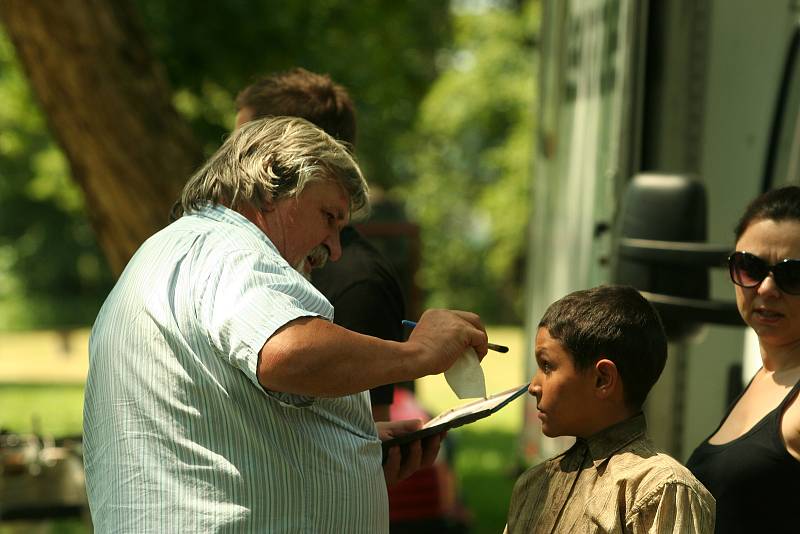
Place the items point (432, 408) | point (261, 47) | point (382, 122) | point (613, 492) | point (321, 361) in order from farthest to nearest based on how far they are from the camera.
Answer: point (382, 122) < point (432, 408) < point (261, 47) < point (613, 492) < point (321, 361)

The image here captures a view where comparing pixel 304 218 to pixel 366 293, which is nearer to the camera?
pixel 304 218

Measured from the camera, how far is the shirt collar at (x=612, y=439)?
88.9 inches

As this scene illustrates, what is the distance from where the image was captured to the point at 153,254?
88.9 inches

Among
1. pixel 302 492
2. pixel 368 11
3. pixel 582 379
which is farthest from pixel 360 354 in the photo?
pixel 368 11

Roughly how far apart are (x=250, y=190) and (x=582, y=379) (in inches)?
28.7

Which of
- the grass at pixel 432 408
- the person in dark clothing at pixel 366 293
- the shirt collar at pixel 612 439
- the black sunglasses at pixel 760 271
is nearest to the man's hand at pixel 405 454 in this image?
the person in dark clothing at pixel 366 293

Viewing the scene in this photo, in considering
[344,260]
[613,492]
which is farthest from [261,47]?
[613,492]

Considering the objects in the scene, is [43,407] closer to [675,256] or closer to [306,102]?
[306,102]

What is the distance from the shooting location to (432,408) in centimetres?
1396

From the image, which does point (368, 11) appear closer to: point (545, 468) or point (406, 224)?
point (406, 224)

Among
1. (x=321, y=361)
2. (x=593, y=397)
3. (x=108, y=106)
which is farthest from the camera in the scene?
(x=108, y=106)

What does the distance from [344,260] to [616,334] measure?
85 cm

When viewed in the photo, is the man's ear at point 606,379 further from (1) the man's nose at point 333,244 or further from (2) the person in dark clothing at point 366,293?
(2) the person in dark clothing at point 366,293

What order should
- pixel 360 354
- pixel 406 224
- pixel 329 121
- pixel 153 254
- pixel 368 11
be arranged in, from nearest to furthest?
pixel 360 354 < pixel 153 254 < pixel 329 121 < pixel 406 224 < pixel 368 11
